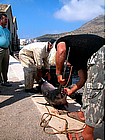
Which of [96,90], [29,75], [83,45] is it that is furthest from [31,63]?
[96,90]

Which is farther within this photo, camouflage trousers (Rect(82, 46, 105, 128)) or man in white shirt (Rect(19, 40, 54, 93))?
man in white shirt (Rect(19, 40, 54, 93))

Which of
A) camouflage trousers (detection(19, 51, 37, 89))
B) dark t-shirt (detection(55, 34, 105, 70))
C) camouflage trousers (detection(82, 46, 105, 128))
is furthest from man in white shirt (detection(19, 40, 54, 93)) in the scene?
camouflage trousers (detection(82, 46, 105, 128))

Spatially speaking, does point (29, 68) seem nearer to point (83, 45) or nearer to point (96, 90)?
point (83, 45)

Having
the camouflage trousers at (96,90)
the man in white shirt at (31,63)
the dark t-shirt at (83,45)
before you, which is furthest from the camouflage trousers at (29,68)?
the camouflage trousers at (96,90)

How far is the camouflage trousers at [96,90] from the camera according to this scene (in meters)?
2.60

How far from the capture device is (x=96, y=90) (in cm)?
264

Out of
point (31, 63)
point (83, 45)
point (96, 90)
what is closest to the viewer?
point (96, 90)

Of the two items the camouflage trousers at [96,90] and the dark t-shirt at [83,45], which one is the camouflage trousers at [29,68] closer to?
the dark t-shirt at [83,45]

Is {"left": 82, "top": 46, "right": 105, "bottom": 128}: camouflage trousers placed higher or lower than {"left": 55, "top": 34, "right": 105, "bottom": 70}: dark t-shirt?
lower

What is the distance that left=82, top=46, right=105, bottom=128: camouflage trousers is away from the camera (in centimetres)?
260

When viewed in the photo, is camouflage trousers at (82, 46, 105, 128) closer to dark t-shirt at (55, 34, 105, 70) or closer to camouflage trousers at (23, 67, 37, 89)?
dark t-shirt at (55, 34, 105, 70)
